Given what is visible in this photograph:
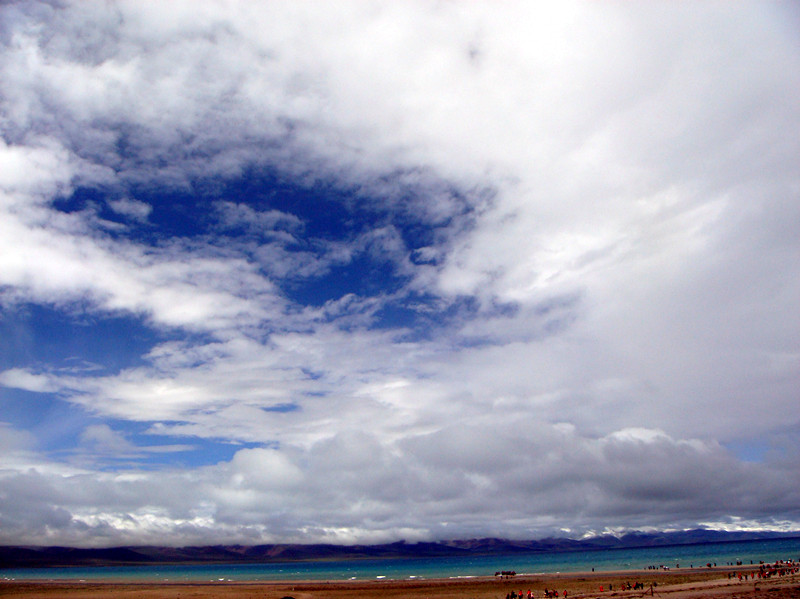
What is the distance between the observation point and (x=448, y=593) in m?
95.9

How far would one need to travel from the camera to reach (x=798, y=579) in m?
83.2

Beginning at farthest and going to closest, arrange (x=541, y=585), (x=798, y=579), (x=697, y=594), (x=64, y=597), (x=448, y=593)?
(x=541, y=585)
(x=64, y=597)
(x=448, y=593)
(x=798, y=579)
(x=697, y=594)

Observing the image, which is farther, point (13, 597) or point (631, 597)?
A: point (13, 597)

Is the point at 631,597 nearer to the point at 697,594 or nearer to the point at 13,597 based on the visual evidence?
the point at 697,594

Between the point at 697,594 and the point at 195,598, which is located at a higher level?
the point at 697,594

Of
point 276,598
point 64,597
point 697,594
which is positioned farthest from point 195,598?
point 697,594

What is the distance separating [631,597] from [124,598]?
3763 inches

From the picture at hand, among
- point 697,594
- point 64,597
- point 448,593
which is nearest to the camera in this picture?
point 697,594

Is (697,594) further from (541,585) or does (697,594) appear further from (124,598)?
(124,598)

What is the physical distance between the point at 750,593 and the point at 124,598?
110m

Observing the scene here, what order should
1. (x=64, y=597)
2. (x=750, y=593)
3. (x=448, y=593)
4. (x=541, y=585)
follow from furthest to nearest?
(x=541, y=585)
(x=64, y=597)
(x=448, y=593)
(x=750, y=593)

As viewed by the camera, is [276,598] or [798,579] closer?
[798,579]

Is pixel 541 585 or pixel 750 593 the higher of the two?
pixel 750 593

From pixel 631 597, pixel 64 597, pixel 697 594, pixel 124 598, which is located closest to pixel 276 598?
pixel 124 598
